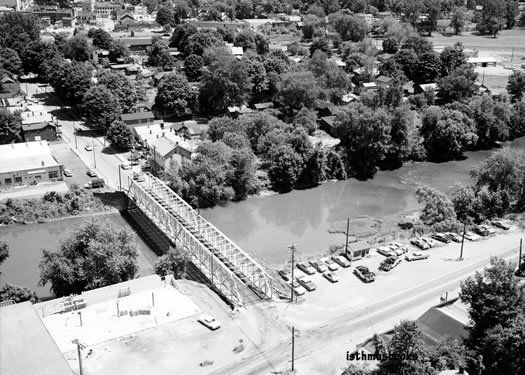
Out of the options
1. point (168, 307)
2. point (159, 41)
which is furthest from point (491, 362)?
point (159, 41)

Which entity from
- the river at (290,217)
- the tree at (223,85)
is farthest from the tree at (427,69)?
the tree at (223,85)

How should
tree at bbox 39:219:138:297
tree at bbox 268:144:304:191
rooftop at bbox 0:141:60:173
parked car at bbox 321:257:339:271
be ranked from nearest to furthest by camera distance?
1. tree at bbox 39:219:138:297
2. parked car at bbox 321:257:339:271
3. rooftop at bbox 0:141:60:173
4. tree at bbox 268:144:304:191

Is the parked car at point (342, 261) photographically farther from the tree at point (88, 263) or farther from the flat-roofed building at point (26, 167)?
the flat-roofed building at point (26, 167)

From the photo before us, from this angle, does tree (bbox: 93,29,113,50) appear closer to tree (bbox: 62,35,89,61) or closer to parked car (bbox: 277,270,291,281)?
tree (bbox: 62,35,89,61)

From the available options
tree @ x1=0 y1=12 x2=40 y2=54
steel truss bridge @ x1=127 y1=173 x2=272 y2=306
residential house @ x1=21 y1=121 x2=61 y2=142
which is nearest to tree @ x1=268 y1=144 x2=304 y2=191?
steel truss bridge @ x1=127 y1=173 x2=272 y2=306

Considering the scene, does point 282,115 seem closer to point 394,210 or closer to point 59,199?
point 394,210

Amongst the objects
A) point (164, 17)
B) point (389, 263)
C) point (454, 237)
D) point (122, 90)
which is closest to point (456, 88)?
point (454, 237)
